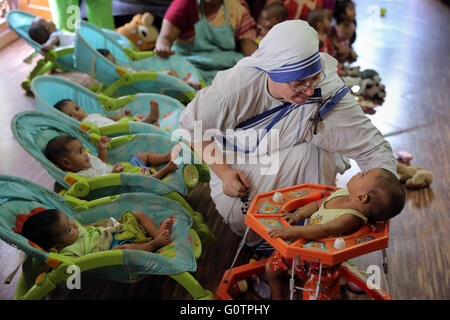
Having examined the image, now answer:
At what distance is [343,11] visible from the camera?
12.7 feet

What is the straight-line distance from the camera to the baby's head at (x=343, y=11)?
3859mm

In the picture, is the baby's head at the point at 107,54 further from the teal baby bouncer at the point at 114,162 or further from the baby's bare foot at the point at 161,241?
the baby's bare foot at the point at 161,241

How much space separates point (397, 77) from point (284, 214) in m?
2.61

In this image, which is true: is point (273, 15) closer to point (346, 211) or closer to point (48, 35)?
point (48, 35)

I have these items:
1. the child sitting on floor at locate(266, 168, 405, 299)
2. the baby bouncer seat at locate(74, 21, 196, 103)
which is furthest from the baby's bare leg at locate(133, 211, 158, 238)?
the baby bouncer seat at locate(74, 21, 196, 103)

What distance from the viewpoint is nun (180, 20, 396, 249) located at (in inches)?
67.9

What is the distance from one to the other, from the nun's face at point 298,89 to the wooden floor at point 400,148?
69 centimetres

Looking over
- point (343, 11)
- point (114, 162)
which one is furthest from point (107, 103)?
point (343, 11)

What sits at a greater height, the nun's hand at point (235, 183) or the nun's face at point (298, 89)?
the nun's face at point (298, 89)

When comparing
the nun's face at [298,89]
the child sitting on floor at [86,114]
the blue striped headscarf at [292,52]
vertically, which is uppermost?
the blue striped headscarf at [292,52]

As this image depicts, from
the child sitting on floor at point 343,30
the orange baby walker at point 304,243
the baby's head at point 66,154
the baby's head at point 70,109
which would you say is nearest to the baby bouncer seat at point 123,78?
the baby's head at point 70,109
